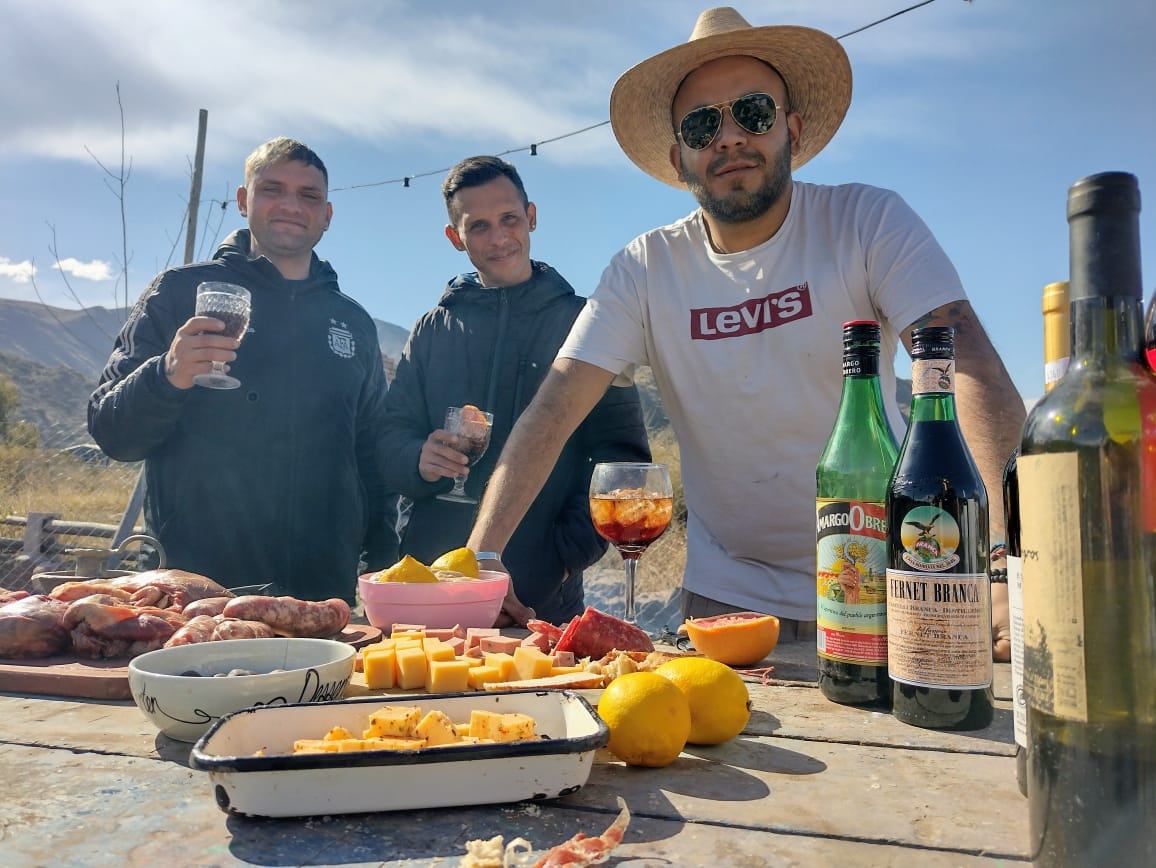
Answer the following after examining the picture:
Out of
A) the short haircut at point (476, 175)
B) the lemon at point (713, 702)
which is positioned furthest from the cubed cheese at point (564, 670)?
the short haircut at point (476, 175)

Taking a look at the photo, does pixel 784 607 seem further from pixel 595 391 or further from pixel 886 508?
pixel 886 508

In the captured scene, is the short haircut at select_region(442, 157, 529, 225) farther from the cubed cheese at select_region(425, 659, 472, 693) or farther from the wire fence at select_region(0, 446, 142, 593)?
the wire fence at select_region(0, 446, 142, 593)

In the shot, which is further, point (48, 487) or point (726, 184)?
point (48, 487)

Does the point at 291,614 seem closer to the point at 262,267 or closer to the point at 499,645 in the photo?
the point at 499,645

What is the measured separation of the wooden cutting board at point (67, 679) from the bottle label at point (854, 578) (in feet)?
4.72

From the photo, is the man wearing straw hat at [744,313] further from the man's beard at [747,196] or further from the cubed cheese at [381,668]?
the cubed cheese at [381,668]

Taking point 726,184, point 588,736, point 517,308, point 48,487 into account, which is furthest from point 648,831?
point 48,487

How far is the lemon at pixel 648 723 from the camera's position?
1.21 metres

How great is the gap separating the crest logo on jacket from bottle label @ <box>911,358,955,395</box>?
3529 mm

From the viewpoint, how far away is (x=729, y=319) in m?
2.94

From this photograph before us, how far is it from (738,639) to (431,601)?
88 centimetres

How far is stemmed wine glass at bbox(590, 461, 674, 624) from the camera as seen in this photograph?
88.3 inches

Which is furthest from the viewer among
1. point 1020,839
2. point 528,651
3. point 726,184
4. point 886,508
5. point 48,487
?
point 48,487

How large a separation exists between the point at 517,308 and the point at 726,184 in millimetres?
1449
